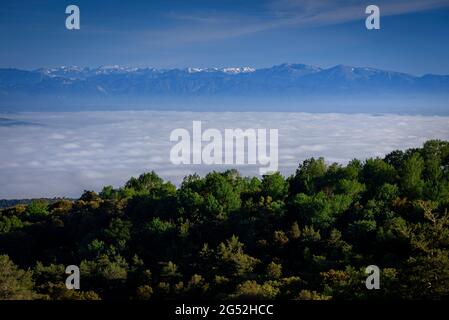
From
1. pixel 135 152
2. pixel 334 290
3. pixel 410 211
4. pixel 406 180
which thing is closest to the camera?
pixel 334 290

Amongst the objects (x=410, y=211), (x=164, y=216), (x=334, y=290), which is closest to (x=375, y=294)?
(x=334, y=290)

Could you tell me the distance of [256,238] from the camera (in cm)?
2836

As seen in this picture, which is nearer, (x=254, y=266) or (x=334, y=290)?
(x=334, y=290)

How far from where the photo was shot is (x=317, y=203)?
95.6ft

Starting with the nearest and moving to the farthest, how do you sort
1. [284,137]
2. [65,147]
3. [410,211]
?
[410,211], [284,137], [65,147]

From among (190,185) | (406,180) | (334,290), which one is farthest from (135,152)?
(334,290)

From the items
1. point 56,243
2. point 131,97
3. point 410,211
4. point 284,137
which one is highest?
point 131,97

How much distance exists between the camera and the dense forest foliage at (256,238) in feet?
60.5

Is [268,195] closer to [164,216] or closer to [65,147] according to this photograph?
[164,216]

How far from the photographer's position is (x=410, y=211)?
1083 inches

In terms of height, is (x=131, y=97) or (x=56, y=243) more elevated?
(x=131, y=97)

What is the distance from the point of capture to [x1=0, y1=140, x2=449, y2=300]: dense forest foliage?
1844cm

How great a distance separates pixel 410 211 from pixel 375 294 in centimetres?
1271

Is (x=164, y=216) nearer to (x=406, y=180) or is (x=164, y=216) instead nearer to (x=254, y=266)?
(x=254, y=266)
